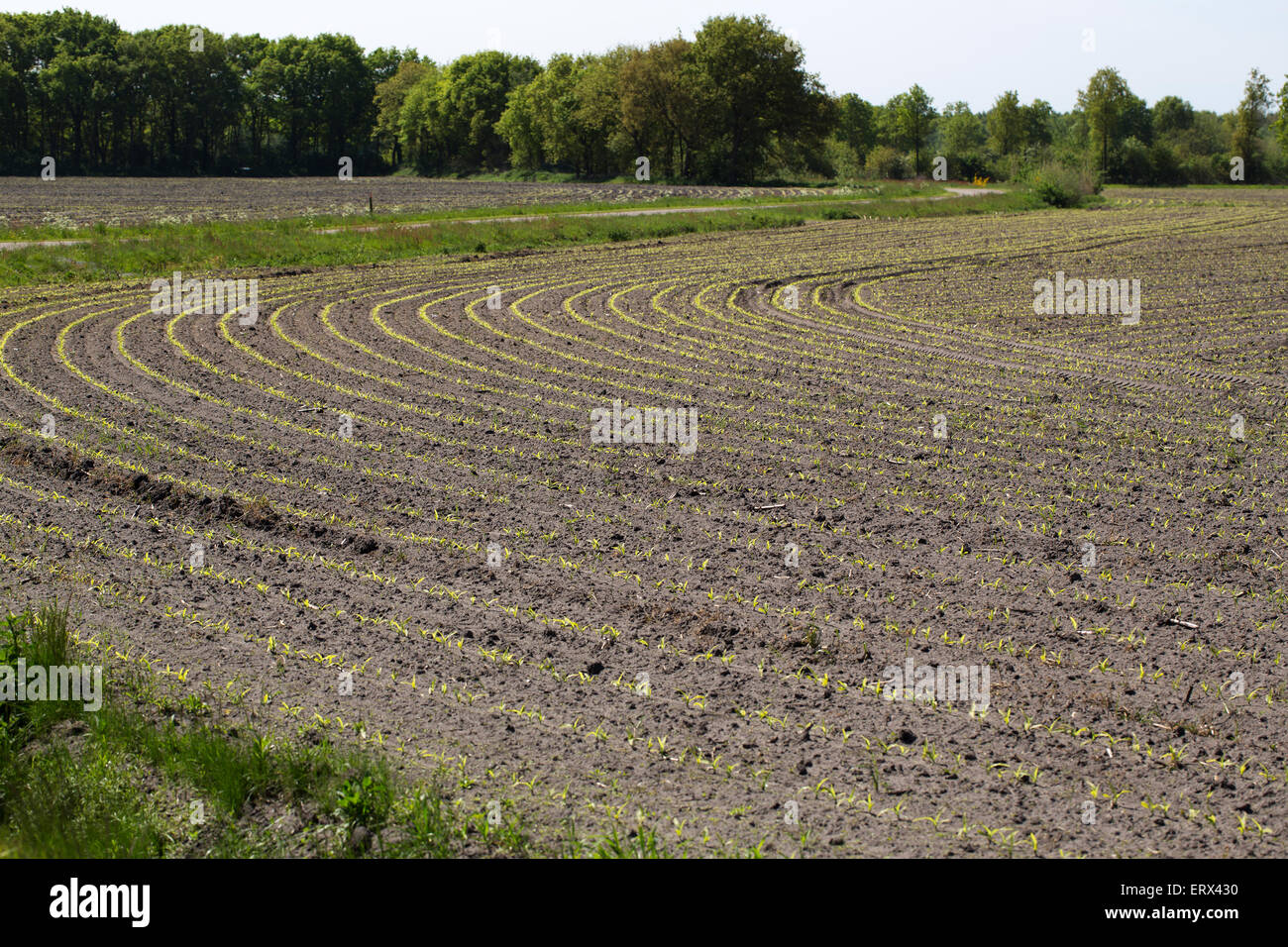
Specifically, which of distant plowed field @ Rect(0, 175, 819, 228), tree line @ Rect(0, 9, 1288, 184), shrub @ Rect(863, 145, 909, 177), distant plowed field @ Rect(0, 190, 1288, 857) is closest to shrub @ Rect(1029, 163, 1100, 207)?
tree line @ Rect(0, 9, 1288, 184)

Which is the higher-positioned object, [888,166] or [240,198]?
[888,166]

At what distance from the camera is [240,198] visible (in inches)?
2371

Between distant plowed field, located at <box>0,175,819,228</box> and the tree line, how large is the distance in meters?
10.2

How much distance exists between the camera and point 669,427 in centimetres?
1306

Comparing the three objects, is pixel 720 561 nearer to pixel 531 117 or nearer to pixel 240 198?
pixel 240 198

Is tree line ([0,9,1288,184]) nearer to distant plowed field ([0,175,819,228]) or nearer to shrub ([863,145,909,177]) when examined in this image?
shrub ([863,145,909,177])

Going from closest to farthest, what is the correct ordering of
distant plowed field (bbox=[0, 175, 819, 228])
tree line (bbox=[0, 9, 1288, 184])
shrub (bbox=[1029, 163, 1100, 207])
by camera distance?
distant plowed field (bbox=[0, 175, 819, 228])
shrub (bbox=[1029, 163, 1100, 207])
tree line (bbox=[0, 9, 1288, 184])

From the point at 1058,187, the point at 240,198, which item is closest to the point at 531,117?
the point at 240,198

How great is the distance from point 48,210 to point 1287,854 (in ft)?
174

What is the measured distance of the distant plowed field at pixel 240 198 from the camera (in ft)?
145

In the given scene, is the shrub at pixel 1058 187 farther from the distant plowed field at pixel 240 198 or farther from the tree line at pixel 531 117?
the distant plowed field at pixel 240 198

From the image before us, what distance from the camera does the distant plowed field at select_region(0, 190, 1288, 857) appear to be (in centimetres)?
581

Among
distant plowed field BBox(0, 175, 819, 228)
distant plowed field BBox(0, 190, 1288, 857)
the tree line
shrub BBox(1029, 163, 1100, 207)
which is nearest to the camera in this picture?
distant plowed field BBox(0, 190, 1288, 857)

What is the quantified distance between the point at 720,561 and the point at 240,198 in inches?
2324
